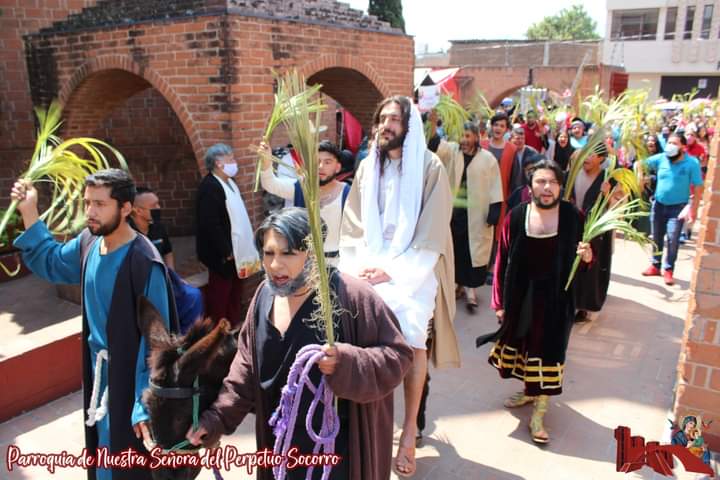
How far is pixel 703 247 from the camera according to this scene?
324 cm

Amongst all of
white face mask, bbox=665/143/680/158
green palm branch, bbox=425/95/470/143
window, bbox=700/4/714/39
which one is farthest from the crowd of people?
window, bbox=700/4/714/39

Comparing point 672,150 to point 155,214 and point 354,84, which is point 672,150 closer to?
point 354,84

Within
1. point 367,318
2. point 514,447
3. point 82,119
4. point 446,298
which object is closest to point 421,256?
point 446,298

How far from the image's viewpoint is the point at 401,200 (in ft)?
10.9

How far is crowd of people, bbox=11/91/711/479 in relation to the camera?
7.03 feet

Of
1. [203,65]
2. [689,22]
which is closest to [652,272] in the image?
[203,65]

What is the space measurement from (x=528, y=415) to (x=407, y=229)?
1.84 meters

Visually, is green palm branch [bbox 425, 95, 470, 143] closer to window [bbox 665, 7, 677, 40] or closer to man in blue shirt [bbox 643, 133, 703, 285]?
man in blue shirt [bbox 643, 133, 703, 285]

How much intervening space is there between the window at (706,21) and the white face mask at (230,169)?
35.4 metres

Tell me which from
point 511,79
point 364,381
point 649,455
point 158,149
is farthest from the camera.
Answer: point 511,79

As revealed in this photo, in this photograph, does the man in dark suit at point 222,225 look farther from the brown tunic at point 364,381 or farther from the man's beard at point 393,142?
the brown tunic at point 364,381

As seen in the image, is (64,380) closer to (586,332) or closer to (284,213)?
(284,213)

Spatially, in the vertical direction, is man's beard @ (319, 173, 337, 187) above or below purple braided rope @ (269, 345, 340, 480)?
above

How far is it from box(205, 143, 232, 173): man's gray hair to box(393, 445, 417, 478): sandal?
9.73 feet
